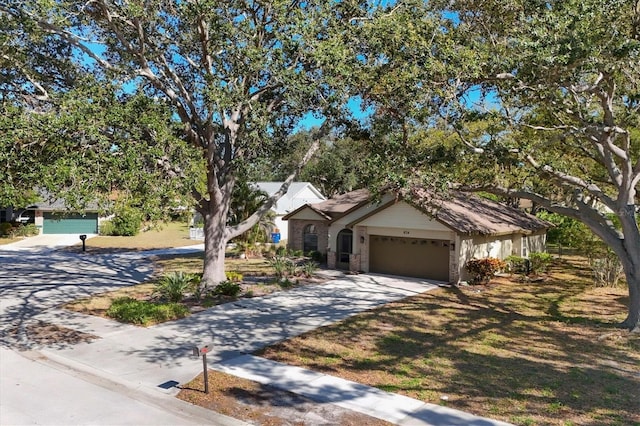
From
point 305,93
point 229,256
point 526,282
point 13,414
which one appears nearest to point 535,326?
point 526,282

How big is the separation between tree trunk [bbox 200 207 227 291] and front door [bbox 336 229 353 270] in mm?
7726

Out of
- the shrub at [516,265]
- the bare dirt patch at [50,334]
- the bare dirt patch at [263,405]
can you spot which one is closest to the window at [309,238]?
the shrub at [516,265]

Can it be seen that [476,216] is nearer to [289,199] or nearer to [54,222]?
[289,199]

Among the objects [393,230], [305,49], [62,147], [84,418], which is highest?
[305,49]

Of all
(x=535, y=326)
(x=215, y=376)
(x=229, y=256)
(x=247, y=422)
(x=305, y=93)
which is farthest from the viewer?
(x=229, y=256)

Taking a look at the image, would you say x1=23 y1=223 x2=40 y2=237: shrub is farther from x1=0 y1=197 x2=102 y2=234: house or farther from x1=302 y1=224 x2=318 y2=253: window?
x1=302 y1=224 x2=318 y2=253: window

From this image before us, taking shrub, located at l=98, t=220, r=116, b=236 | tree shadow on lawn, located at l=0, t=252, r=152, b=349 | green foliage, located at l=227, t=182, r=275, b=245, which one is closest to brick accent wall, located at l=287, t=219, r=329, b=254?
green foliage, located at l=227, t=182, r=275, b=245

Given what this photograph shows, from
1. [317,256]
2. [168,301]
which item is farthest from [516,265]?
[168,301]

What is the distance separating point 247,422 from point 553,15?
34.6 ft

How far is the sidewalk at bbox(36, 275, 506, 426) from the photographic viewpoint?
29.6 feet

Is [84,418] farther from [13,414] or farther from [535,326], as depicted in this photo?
[535,326]

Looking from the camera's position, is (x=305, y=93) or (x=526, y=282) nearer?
(x=305, y=93)

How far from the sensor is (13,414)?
8.45 metres

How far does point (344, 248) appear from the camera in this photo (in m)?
25.9
